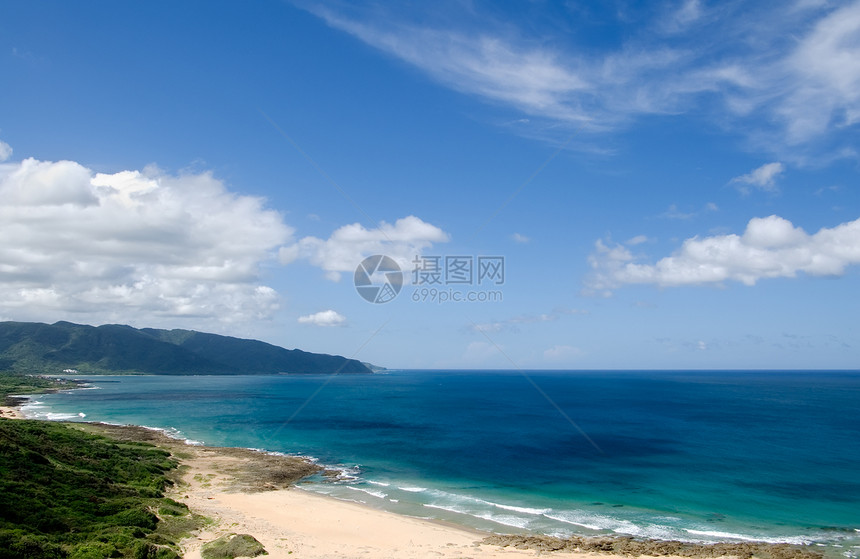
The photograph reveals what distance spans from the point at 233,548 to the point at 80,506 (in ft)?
31.4

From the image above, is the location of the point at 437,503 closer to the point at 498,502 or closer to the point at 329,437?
the point at 498,502

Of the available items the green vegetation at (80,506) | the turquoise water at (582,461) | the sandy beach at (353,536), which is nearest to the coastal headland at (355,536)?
the sandy beach at (353,536)

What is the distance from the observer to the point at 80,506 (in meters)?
25.7

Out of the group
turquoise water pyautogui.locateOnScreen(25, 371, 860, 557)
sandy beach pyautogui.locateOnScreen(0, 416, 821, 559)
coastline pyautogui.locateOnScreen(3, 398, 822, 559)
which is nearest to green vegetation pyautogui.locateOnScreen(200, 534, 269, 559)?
sandy beach pyautogui.locateOnScreen(0, 416, 821, 559)

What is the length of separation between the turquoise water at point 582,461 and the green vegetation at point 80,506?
45.5 feet

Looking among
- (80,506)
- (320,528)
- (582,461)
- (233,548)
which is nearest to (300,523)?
(320,528)

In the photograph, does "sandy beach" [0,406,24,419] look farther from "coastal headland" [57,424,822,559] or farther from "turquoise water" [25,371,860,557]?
"coastal headland" [57,424,822,559]

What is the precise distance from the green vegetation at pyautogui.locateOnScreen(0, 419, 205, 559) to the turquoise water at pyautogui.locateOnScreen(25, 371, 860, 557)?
13880 mm

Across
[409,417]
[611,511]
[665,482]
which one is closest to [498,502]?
[611,511]

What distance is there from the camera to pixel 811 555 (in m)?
26.7

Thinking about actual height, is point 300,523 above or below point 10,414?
above

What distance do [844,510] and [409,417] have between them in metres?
67.6

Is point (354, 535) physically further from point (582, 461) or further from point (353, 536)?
point (582, 461)

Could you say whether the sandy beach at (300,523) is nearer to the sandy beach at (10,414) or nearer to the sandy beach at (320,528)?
the sandy beach at (320,528)
